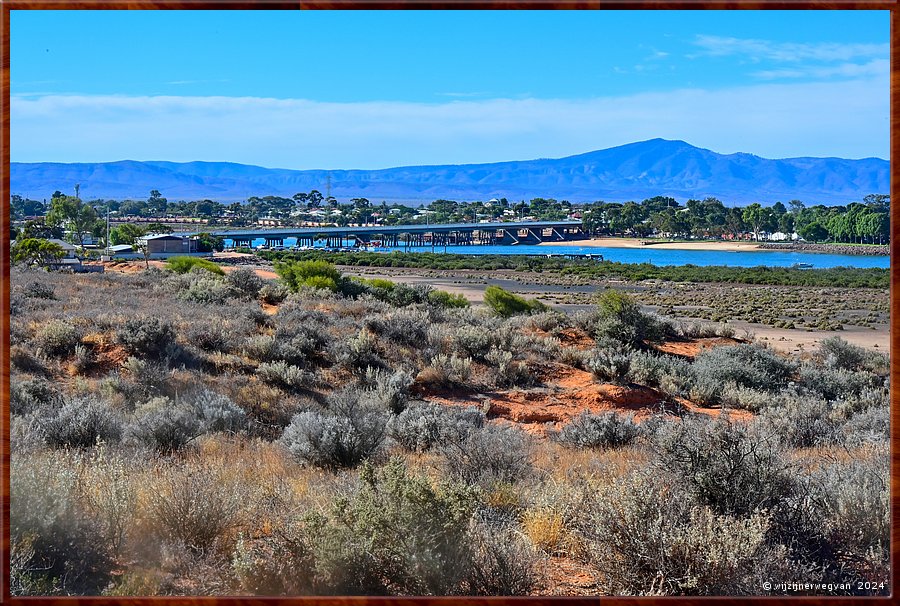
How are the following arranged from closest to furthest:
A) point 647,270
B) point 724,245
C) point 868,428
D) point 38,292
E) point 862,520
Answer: point 862,520 < point 868,428 < point 38,292 < point 647,270 < point 724,245

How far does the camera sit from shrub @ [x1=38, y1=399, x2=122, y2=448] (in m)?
6.47

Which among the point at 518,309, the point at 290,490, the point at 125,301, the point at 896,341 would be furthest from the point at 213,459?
the point at 518,309

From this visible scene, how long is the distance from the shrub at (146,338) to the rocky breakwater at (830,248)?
89772mm

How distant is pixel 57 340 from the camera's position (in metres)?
11.6

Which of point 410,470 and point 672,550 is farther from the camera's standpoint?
point 410,470

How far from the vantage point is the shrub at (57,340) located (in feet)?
37.7

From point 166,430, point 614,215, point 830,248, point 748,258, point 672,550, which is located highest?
point 614,215

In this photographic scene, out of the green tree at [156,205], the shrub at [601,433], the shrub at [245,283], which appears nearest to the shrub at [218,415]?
the shrub at [601,433]

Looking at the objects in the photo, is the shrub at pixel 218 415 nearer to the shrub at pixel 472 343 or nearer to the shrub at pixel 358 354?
the shrub at pixel 358 354

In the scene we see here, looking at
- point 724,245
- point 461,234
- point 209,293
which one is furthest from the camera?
point 461,234

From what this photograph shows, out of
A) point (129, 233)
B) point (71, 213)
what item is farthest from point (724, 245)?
point (71, 213)

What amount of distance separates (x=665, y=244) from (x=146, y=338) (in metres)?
121

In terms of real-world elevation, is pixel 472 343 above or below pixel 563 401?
above

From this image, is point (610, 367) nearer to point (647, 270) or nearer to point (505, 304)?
point (505, 304)
